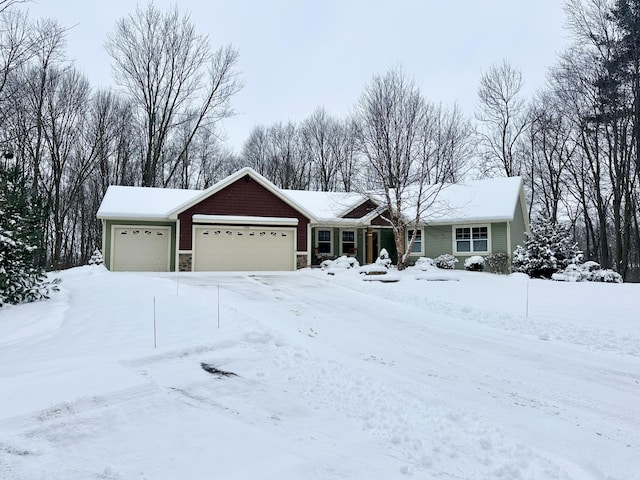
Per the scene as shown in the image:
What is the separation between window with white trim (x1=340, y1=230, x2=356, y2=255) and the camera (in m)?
22.8

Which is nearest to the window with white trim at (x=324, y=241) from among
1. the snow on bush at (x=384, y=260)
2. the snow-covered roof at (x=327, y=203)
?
the snow-covered roof at (x=327, y=203)

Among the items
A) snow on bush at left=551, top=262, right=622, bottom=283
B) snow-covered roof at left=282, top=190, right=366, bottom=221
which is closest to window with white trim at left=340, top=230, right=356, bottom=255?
snow-covered roof at left=282, top=190, right=366, bottom=221

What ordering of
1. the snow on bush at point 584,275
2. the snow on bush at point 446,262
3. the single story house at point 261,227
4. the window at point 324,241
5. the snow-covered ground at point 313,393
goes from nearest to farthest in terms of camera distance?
the snow-covered ground at point 313,393 < the snow on bush at point 584,275 < the single story house at point 261,227 < the snow on bush at point 446,262 < the window at point 324,241

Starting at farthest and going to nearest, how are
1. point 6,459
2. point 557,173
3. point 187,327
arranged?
point 557,173
point 187,327
point 6,459

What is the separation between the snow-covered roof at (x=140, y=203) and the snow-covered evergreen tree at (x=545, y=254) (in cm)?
1515

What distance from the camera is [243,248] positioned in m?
20.0

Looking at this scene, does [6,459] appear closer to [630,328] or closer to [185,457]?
[185,457]

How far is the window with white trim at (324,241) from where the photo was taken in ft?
73.9

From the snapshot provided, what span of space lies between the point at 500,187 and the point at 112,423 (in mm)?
21764

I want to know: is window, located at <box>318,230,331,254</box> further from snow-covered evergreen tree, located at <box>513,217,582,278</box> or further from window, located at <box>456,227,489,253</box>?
snow-covered evergreen tree, located at <box>513,217,582,278</box>

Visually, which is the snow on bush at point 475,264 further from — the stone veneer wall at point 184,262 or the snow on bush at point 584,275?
the stone veneer wall at point 184,262

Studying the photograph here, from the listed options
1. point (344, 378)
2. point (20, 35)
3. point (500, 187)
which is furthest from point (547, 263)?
point (20, 35)

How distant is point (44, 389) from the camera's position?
170 inches

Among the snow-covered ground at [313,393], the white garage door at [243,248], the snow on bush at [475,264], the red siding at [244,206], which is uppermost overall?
the red siding at [244,206]
